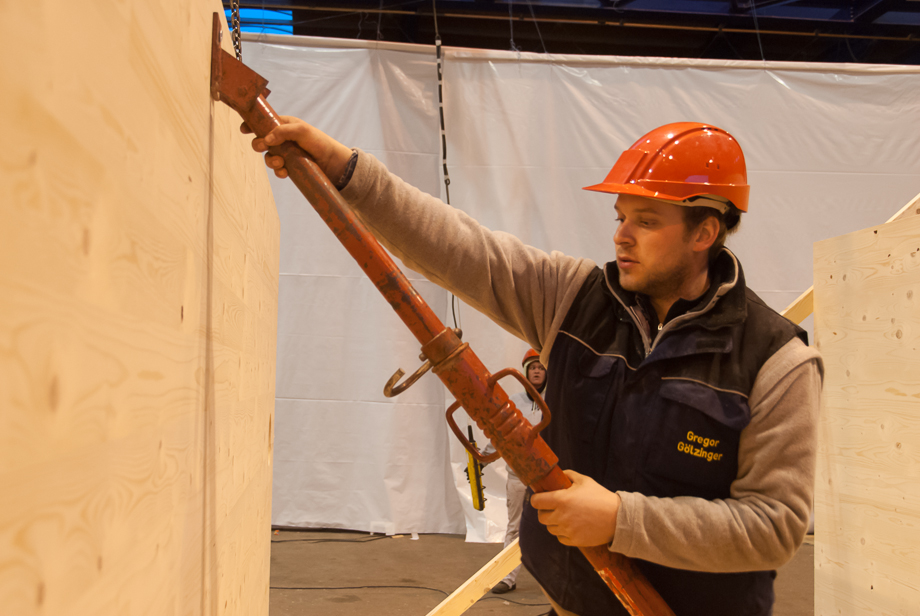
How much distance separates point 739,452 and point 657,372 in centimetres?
22

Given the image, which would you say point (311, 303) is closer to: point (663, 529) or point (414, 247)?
point (414, 247)

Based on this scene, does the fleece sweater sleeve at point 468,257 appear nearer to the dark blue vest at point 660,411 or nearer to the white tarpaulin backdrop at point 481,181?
the dark blue vest at point 660,411

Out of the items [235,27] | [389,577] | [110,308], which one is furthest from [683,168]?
[389,577]

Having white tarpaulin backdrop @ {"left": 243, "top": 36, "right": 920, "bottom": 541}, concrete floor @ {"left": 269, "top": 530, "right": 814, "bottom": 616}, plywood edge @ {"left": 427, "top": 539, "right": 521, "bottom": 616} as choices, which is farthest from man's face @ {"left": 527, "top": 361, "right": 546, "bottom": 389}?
plywood edge @ {"left": 427, "top": 539, "right": 521, "bottom": 616}

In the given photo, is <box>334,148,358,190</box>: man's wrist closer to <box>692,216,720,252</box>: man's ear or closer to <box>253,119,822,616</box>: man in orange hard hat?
<box>253,119,822,616</box>: man in orange hard hat

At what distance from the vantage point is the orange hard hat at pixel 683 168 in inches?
52.8

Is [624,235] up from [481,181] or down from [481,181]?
down

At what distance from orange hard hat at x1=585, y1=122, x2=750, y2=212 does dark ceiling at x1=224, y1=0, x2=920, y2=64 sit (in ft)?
10.6

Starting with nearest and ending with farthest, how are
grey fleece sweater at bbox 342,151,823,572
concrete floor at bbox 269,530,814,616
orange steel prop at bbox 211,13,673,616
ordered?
orange steel prop at bbox 211,13,673,616 → grey fleece sweater at bbox 342,151,823,572 → concrete floor at bbox 269,530,814,616

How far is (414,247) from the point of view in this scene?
47.4 inches

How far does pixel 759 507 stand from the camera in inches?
45.0

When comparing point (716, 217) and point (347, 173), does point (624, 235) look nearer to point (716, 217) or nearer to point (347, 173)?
point (716, 217)

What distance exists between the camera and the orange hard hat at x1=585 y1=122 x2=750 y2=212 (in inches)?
52.8

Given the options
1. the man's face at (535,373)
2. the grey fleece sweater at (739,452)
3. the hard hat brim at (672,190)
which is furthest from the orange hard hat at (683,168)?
the man's face at (535,373)
